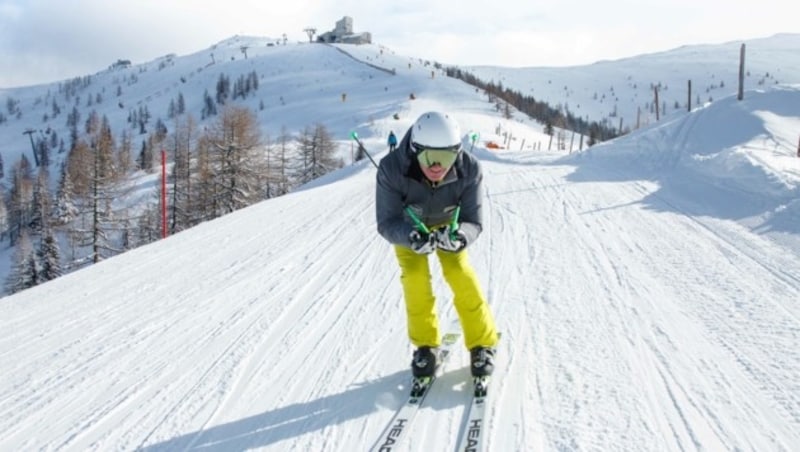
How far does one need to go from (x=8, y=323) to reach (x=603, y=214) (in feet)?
29.5

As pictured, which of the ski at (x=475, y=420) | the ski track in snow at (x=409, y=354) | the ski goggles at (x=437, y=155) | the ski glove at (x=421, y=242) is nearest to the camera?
the ski at (x=475, y=420)

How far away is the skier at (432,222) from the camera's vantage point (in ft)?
13.6

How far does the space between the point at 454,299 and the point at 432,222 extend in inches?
23.9

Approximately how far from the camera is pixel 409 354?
4.86 meters

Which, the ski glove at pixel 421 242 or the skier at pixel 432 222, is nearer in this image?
the ski glove at pixel 421 242

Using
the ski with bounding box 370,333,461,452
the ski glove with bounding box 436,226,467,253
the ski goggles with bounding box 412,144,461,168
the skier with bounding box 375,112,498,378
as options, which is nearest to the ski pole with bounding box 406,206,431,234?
the skier with bounding box 375,112,498,378

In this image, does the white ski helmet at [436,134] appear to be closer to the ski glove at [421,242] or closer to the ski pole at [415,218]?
the ski pole at [415,218]

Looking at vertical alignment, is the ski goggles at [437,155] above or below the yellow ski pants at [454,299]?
above

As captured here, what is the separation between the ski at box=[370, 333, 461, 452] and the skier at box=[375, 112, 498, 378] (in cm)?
9

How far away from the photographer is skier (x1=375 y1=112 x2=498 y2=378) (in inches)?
164

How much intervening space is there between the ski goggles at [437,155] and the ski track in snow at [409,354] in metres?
1.61

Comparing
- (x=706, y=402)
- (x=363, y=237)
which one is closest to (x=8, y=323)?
(x=363, y=237)

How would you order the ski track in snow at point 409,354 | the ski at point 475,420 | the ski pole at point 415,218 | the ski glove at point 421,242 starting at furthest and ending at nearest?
the ski pole at point 415,218 → the ski glove at point 421,242 → the ski track in snow at point 409,354 → the ski at point 475,420

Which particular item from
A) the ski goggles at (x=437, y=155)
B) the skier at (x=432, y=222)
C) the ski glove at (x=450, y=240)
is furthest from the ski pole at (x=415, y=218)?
the ski goggles at (x=437, y=155)
